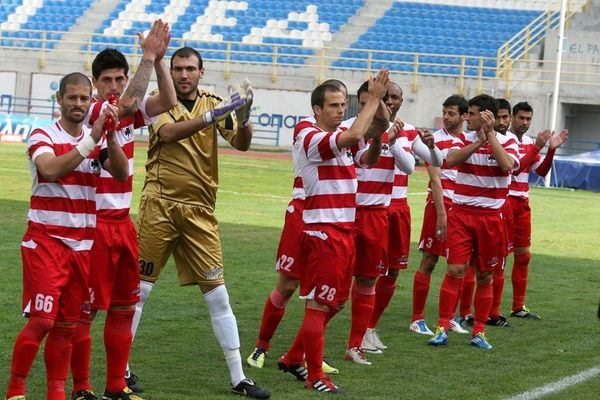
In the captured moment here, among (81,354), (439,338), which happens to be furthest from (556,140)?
(81,354)

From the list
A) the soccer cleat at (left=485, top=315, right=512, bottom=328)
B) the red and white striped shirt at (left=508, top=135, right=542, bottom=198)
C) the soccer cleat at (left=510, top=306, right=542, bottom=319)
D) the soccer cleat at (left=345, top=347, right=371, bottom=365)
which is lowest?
the soccer cleat at (left=345, top=347, right=371, bottom=365)

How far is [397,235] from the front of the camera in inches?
390

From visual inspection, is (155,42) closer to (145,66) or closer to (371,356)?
(145,66)

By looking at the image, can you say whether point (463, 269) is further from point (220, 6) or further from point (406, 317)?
point (220, 6)

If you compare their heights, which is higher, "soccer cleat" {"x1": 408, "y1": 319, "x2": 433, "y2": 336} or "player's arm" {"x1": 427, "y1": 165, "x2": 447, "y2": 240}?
"player's arm" {"x1": 427, "y1": 165, "x2": 447, "y2": 240}

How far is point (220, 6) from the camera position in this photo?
44.8m

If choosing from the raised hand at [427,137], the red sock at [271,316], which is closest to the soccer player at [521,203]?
the raised hand at [427,137]

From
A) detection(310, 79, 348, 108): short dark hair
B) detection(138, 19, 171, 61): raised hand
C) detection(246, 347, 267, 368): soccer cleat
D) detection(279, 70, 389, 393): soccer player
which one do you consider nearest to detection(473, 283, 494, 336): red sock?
detection(246, 347, 267, 368): soccer cleat

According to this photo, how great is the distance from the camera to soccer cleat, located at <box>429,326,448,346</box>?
983 centimetres

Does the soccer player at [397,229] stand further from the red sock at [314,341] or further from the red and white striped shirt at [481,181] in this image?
the red sock at [314,341]

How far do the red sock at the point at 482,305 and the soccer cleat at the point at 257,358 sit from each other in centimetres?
208

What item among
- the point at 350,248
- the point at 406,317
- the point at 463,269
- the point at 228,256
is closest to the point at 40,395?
the point at 350,248

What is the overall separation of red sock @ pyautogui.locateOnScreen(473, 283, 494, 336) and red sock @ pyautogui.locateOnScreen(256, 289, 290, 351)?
6.52ft

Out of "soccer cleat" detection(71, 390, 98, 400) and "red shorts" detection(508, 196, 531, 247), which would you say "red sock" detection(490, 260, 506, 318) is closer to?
"red shorts" detection(508, 196, 531, 247)
